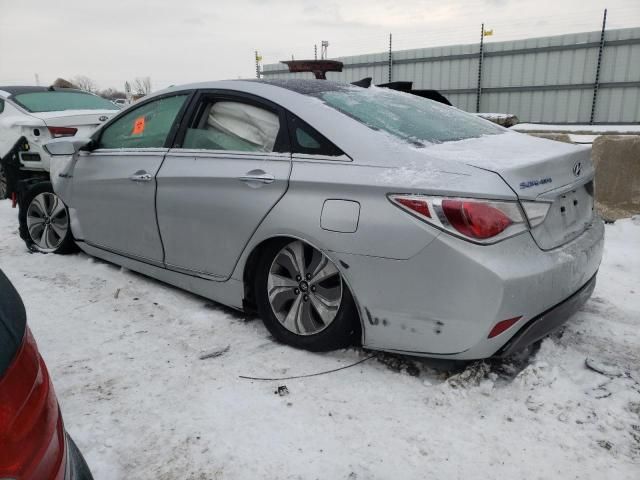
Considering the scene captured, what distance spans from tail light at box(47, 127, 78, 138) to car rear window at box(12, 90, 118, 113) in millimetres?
700

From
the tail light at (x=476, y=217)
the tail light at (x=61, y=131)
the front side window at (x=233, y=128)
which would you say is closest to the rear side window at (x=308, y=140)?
the front side window at (x=233, y=128)

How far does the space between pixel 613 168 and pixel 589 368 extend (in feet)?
12.0

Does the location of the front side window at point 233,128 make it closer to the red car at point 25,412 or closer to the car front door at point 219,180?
the car front door at point 219,180

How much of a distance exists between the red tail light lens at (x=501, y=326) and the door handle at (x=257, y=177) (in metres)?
1.32

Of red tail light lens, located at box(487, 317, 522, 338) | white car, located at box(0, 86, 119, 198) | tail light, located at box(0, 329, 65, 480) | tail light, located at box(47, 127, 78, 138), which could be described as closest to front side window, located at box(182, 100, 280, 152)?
red tail light lens, located at box(487, 317, 522, 338)

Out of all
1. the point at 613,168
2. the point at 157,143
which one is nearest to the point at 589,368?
the point at 157,143

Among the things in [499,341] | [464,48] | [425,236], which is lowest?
[499,341]

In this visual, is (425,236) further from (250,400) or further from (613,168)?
(613,168)

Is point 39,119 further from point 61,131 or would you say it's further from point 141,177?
point 141,177

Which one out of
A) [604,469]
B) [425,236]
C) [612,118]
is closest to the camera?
[604,469]

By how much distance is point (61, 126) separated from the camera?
5.53m

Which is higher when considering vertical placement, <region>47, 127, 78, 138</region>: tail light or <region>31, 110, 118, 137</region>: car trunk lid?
<region>31, 110, 118, 137</region>: car trunk lid

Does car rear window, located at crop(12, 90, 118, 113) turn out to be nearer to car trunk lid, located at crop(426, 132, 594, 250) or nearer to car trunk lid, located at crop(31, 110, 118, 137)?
car trunk lid, located at crop(31, 110, 118, 137)

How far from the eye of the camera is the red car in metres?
1.03
